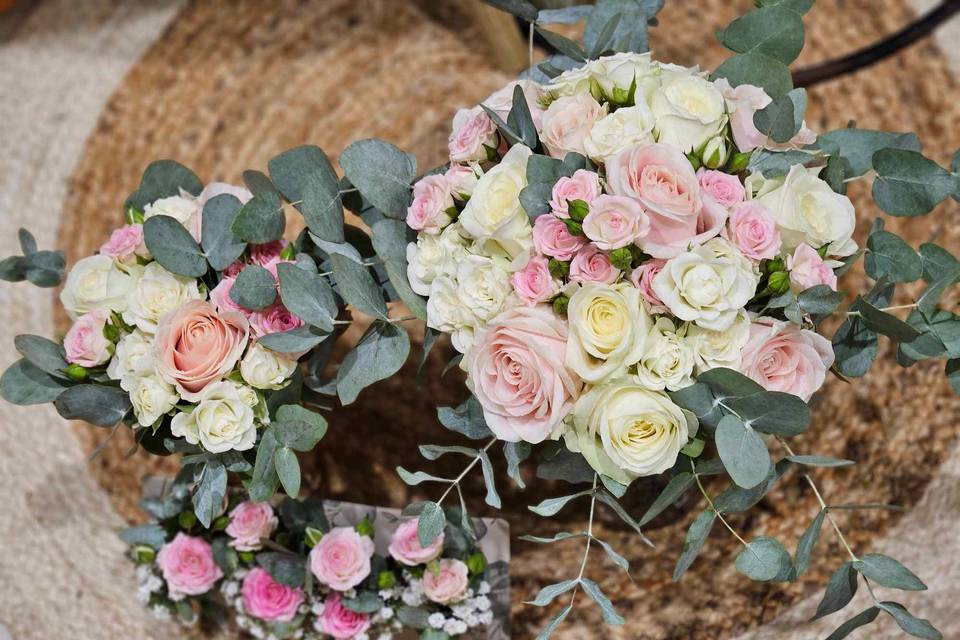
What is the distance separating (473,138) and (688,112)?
17 cm

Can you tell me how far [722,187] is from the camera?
0.68 meters

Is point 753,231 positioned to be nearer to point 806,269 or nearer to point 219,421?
point 806,269

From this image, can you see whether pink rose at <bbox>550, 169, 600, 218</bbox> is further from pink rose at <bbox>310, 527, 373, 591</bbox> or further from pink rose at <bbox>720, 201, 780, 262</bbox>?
pink rose at <bbox>310, 527, 373, 591</bbox>

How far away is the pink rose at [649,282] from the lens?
66 cm

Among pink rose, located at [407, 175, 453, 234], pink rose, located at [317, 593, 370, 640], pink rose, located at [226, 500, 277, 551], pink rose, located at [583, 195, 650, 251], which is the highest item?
pink rose, located at [583, 195, 650, 251]

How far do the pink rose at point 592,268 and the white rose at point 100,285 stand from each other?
1.28 feet

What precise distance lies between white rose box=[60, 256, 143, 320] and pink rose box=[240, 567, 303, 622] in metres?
0.30

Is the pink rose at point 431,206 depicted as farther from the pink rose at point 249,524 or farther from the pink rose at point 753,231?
the pink rose at point 249,524

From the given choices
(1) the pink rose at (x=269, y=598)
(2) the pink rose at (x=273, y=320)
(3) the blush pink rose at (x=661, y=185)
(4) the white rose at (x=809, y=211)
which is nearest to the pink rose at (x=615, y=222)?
(3) the blush pink rose at (x=661, y=185)

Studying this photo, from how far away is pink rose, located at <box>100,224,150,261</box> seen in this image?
805 millimetres

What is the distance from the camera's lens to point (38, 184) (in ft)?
4.41

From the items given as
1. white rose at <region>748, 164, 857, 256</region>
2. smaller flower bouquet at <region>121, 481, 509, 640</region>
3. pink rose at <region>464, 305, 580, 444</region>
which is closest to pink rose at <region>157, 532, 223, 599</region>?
smaller flower bouquet at <region>121, 481, 509, 640</region>

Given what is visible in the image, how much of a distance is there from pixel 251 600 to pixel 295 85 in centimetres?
80

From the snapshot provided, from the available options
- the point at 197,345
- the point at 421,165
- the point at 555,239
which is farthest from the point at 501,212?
the point at 421,165
